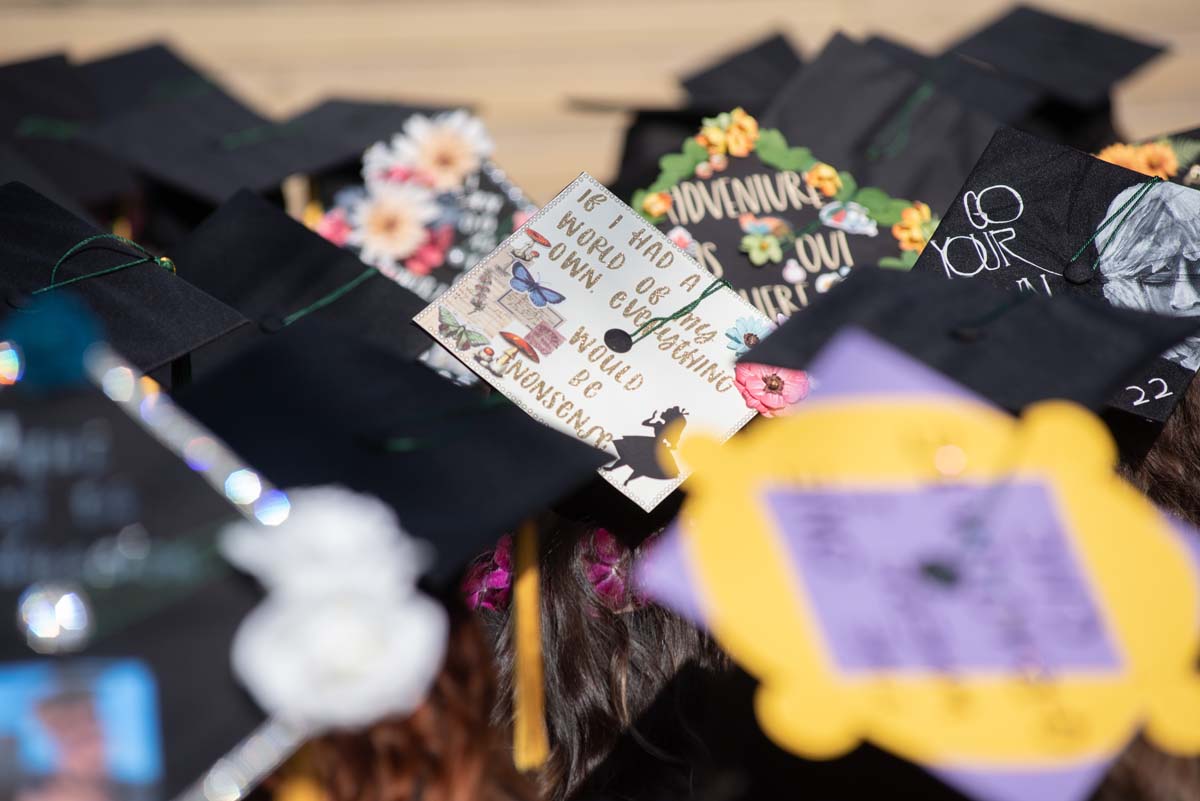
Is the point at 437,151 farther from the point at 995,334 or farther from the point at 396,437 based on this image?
the point at 995,334

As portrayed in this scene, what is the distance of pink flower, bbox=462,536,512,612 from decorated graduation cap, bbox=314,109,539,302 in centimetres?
45

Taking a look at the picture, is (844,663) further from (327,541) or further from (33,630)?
(33,630)

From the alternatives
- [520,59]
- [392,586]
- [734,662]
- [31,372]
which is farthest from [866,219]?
[520,59]

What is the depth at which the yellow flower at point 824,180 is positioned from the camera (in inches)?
60.2

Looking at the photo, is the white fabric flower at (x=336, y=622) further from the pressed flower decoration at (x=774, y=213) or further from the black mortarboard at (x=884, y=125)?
the black mortarboard at (x=884, y=125)

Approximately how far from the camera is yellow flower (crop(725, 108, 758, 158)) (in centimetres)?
156

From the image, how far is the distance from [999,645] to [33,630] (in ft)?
2.67

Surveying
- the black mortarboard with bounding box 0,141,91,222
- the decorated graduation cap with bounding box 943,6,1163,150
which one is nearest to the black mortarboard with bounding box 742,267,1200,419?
the decorated graduation cap with bounding box 943,6,1163,150

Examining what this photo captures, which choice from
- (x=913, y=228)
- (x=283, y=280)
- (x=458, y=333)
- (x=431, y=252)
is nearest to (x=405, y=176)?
(x=431, y=252)

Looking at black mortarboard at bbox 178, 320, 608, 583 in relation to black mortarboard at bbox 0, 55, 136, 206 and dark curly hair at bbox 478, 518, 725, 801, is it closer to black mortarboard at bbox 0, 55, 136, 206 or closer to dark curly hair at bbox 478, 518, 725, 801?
dark curly hair at bbox 478, 518, 725, 801

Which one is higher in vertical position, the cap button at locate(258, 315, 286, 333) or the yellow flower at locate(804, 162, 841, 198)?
the yellow flower at locate(804, 162, 841, 198)

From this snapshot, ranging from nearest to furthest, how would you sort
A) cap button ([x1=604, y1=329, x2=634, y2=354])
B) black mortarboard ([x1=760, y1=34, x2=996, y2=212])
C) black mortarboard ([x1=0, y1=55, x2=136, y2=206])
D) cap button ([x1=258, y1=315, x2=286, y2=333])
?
A: cap button ([x1=604, y1=329, x2=634, y2=354]), cap button ([x1=258, y1=315, x2=286, y2=333]), black mortarboard ([x1=760, y1=34, x2=996, y2=212]), black mortarboard ([x1=0, y1=55, x2=136, y2=206])

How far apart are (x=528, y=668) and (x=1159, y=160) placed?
1188mm

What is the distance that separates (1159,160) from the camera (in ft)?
5.21
